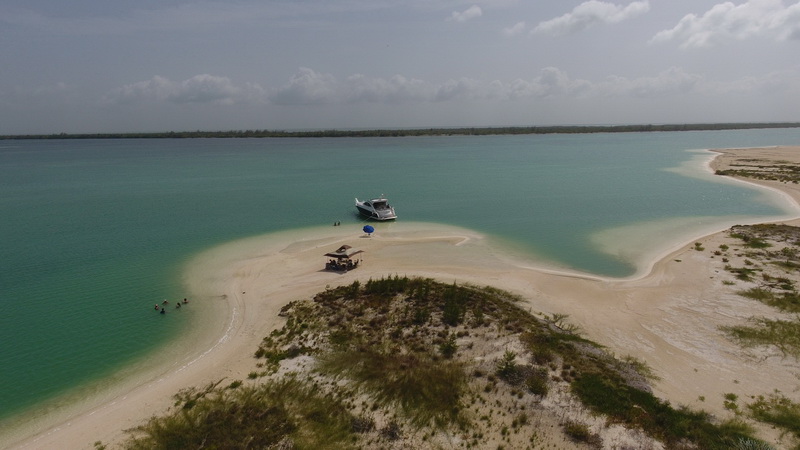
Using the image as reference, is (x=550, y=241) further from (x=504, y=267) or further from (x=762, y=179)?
(x=762, y=179)

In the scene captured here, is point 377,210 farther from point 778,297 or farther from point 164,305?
point 778,297

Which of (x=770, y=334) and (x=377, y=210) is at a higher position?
(x=377, y=210)

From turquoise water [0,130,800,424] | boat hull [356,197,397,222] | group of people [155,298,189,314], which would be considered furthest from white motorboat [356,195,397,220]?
group of people [155,298,189,314]

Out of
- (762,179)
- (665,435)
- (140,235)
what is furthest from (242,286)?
(762,179)

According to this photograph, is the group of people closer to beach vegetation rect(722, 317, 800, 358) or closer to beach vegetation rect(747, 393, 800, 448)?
beach vegetation rect(747, 393, 800, 448)

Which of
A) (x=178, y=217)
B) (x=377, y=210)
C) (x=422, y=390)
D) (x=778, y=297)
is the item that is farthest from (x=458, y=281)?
(x=178, y=217)

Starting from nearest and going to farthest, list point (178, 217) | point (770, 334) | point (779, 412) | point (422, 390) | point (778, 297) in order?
1. point (779, 412)
2. point (422, 390)
3. point (770, 334)
4. point (778, 297)
5. point (178, 217)

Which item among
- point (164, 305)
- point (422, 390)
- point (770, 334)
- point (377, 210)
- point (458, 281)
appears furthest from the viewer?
point (377, 210)
